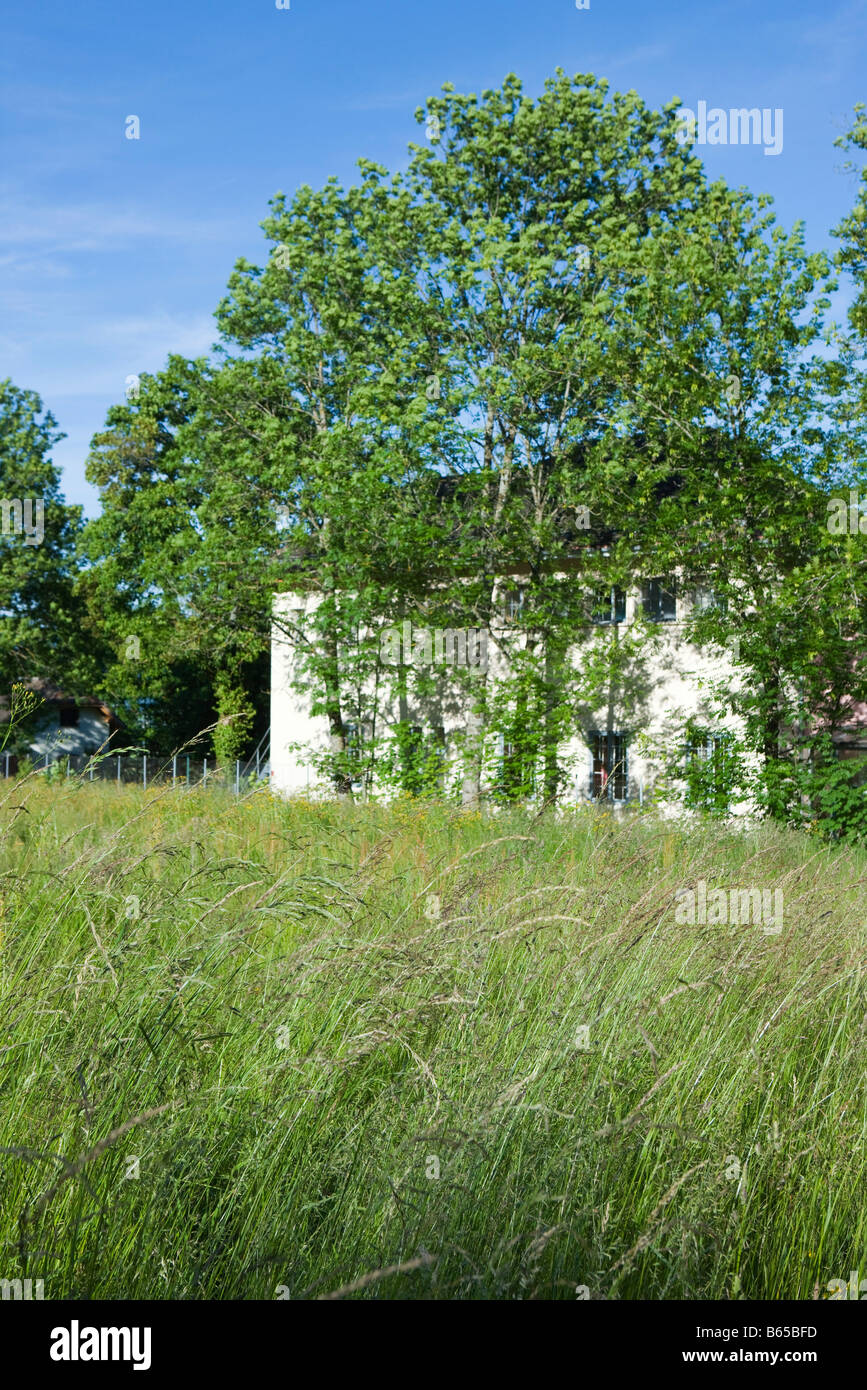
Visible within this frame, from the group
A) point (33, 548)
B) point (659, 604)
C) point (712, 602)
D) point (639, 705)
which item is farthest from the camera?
point (33, 548)

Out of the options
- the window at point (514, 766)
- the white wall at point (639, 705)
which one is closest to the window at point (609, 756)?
the white wall at point (639, 705)

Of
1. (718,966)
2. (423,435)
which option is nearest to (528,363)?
(423,435)

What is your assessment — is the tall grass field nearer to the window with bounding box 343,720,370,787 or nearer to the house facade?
the house facade

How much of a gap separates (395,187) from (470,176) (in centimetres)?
186

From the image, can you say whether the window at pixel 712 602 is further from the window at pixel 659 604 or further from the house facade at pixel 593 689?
the window at pixel 659 604

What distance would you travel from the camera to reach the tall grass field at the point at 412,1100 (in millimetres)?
2506

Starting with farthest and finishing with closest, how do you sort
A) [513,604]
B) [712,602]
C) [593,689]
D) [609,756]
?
1. [609,756]
2. [513,604]
3. [593,689]
4. [712,602]

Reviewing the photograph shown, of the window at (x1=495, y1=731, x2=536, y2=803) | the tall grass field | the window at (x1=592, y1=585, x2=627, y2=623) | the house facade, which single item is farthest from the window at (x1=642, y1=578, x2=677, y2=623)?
the tall grass field

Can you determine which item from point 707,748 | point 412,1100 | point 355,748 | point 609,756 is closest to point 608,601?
point 707,748

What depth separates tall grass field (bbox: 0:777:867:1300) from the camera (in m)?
2.51

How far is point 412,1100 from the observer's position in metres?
3.24

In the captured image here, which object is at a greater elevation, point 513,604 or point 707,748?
point 513,604

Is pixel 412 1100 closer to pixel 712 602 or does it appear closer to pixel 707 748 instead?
pixel 712 602
